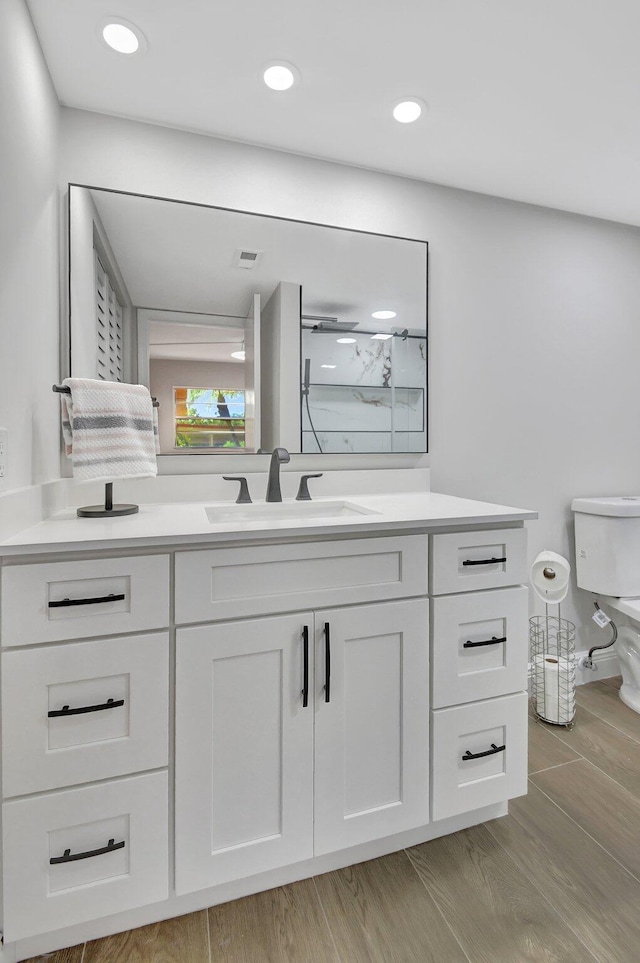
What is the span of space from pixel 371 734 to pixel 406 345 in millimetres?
1425

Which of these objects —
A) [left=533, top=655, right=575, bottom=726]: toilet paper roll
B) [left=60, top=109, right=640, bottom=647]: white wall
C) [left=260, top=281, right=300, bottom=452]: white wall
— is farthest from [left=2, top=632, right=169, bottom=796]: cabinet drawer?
[left=533, top=655, right=575, bottom=726]: toilet paper roll

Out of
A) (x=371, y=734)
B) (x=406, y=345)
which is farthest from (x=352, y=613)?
(x=406, y=345)

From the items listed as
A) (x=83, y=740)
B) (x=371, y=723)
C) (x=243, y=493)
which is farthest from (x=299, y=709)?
(x=243, y=493)

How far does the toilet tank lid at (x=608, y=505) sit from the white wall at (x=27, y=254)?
2.18m

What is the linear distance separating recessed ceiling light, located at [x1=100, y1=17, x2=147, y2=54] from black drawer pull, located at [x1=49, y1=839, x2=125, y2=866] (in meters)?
2.06

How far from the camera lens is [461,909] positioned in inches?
46.6

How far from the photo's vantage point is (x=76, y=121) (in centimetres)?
160

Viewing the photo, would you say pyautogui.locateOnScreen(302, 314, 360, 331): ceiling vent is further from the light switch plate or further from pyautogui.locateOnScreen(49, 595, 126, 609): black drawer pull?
pyautogui.locateOnScreen(49, 595, 126, 609): black drawer pull

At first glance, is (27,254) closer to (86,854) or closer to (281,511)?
(281,511)

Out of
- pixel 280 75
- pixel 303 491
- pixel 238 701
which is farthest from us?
pixel 303 491

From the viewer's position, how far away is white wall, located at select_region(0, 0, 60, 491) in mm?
1130

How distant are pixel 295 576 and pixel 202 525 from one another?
0.26 m

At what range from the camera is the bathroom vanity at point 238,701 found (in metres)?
1.02

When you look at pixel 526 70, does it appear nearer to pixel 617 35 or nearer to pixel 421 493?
pixel 617 35
